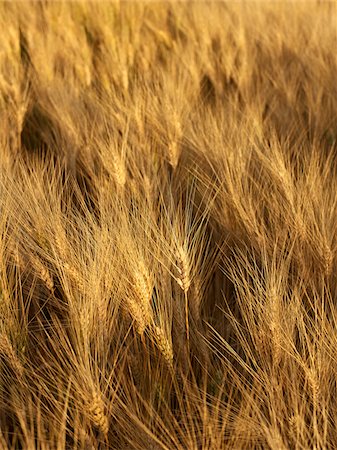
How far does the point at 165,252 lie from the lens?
3.85ft

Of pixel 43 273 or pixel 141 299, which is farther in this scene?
pixel 43 273

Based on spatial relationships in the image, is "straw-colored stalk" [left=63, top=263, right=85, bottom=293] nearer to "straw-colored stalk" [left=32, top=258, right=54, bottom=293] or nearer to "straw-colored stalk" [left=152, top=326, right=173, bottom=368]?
"straw-colored stalk" [left=32, top=258, right=54, bottom=293]

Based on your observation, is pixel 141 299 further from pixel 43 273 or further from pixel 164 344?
pixel 43 273

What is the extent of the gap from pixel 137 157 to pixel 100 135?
0.20 metres

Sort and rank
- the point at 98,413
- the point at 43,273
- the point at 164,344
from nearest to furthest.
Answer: the point at 98,413 < the point at 164,344 < the point at 43,273

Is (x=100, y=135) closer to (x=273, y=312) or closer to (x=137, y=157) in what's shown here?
(x=137, y=157)

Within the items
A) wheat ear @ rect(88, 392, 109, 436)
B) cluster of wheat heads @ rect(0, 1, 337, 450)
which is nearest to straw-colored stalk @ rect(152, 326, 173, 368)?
cluster of wheat heads @ rect(0, 1, 337, 450)

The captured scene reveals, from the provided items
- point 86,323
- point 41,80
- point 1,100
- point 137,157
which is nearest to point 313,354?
point 86,323

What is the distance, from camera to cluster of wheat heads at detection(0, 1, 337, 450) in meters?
0.95

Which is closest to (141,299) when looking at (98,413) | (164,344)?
(164,344)

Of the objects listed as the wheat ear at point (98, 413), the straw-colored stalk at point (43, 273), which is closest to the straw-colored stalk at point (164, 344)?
the wheat ear at point (98, 413)

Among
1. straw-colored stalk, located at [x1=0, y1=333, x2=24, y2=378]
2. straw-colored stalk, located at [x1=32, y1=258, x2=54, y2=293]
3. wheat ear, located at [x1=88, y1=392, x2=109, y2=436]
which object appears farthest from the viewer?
straw-colored stalk, located at [x1=32, y1=258, x2=54, y2=293]

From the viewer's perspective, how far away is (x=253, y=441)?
0.89 meters

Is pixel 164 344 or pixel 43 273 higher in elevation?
pixel 43 273
